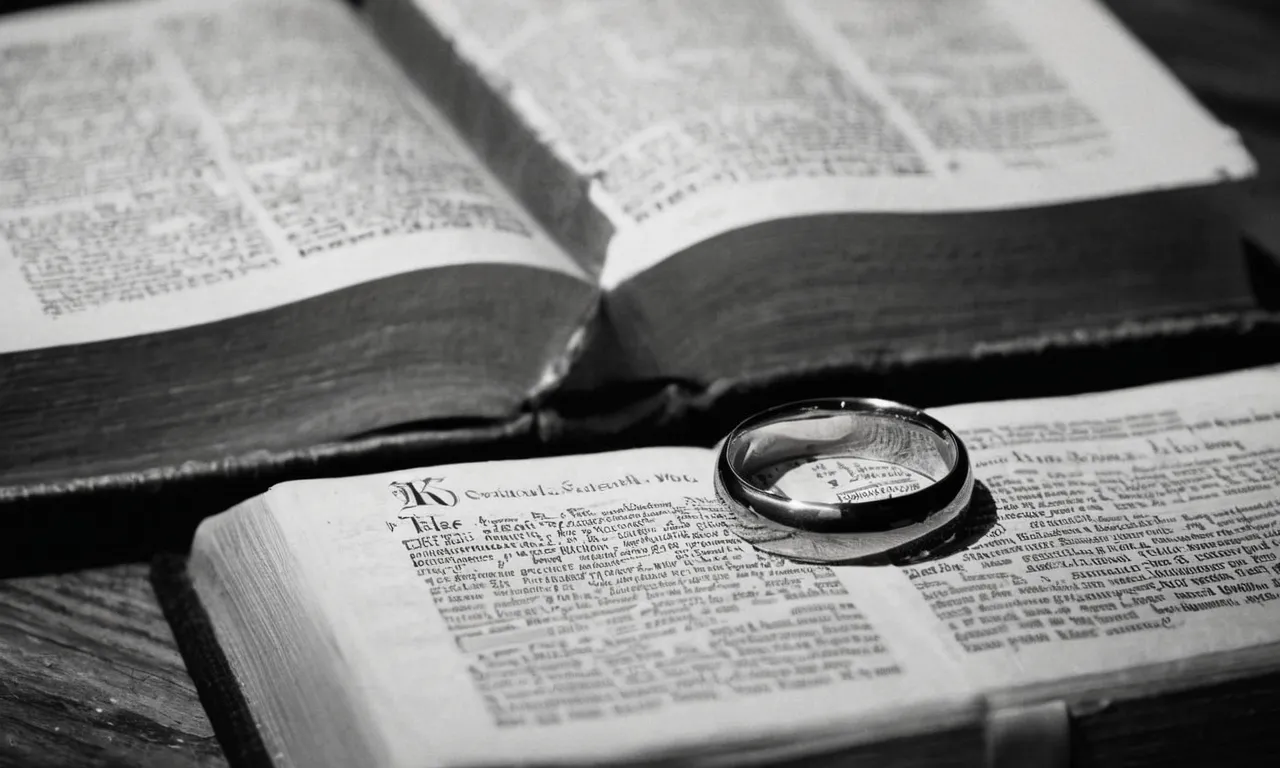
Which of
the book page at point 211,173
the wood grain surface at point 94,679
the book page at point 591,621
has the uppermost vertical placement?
the book page at point 211,173

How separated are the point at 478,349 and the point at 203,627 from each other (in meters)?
0.25

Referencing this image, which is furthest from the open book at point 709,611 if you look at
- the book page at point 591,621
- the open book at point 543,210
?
the open book at point 543,210

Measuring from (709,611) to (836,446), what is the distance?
188 mm

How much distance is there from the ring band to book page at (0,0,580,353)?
0.21 metres

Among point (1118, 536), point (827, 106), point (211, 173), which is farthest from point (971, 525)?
point (211, 173)

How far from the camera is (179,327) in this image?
0.84 metres

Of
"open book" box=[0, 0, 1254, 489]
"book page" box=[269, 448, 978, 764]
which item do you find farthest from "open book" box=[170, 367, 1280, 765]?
"open book" box=[0, 0, 1254, 489]

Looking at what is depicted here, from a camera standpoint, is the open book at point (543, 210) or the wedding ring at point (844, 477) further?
the open book at point (543, 210)

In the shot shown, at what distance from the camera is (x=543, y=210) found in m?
1.03

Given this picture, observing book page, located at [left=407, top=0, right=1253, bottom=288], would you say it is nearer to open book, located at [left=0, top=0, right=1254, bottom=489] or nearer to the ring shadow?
open book, located at [left=0, top=0, right=1254, bottom=489]

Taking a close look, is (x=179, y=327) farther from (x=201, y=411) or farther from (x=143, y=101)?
(x=143, y=101)

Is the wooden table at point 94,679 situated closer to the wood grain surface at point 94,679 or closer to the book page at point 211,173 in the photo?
the wood grain surface at point 94,679

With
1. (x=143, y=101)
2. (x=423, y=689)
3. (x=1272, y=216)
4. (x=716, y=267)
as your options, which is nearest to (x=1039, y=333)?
(x=716, y=267)

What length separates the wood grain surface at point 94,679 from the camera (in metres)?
0.67
